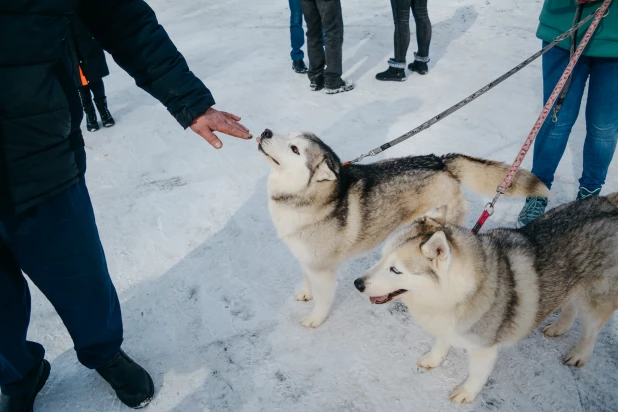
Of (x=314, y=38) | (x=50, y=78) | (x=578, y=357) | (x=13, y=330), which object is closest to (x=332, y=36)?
(x=314, y=38)

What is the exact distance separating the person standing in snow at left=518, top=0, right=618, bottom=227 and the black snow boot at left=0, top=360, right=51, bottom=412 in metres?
3.40

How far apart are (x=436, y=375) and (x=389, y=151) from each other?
2.48 m

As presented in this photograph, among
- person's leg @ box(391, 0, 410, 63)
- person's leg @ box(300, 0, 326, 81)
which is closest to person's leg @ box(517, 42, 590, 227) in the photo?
person's leg @ box(391, 0, 410, 63)

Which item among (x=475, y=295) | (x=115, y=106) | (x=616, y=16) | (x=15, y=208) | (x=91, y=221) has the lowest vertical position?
(x=115, y=106)

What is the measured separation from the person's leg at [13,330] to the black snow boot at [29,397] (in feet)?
0.08

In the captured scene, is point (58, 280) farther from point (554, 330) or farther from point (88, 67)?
point (88, 67)

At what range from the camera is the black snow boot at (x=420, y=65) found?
565 centimetres

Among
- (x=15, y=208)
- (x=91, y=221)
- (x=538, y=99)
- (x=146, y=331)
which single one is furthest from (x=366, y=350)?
(x=538, y=99)

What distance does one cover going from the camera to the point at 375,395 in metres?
2.22

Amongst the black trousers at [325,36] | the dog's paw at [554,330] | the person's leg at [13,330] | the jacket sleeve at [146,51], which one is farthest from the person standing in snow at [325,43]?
the person's leg at [13,330]

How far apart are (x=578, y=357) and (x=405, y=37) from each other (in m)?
4.29

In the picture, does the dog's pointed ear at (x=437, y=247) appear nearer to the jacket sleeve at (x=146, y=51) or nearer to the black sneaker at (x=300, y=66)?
the jacket sleeve at (x=146, y=51)

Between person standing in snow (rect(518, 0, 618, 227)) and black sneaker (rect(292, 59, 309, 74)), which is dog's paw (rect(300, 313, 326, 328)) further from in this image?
black sneaker (rect(292, 59, 309, 74))

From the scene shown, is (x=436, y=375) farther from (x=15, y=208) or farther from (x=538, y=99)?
(x=538, y=99)
